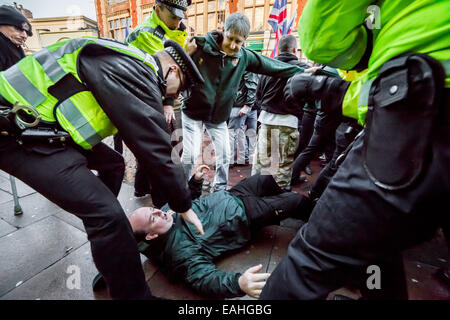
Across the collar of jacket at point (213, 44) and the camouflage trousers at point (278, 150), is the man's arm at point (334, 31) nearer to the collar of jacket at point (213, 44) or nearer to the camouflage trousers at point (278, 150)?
the collar of jacket at point (213, 44)

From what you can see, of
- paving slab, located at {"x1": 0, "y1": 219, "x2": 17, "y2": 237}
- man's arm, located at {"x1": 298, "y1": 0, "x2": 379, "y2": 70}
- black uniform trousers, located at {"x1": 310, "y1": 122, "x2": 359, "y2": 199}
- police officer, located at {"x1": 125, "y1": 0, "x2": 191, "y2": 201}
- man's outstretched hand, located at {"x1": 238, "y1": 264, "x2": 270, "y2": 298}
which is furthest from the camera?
police officer, located at {"x1": 125, "y1": 0, "x2": 191, "y2": 201}

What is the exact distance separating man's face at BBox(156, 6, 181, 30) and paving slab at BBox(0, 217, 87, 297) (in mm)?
2451

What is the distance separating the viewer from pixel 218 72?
2.29 meters

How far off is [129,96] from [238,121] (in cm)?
328

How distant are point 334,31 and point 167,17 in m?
2.27

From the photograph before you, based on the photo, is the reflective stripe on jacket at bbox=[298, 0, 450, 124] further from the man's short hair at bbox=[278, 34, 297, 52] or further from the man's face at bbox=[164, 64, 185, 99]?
the man's short hair at bbox=[278, 34, 297, 52]

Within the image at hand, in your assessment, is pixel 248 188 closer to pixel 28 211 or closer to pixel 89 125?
pixel 89 125

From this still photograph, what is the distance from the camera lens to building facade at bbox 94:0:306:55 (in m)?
15.0

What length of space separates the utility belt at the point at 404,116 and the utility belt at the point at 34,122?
128 cm

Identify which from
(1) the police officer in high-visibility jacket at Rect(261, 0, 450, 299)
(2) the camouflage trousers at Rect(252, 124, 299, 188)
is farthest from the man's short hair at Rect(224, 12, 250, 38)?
(1) the police officer in high-visibility jacket at Rect(261, 0, 450, 299)

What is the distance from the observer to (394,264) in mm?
1133

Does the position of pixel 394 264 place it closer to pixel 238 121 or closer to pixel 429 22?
pixel 429 22

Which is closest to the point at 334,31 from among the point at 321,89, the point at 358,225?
the point at 321,89
